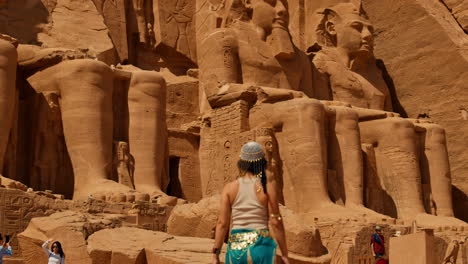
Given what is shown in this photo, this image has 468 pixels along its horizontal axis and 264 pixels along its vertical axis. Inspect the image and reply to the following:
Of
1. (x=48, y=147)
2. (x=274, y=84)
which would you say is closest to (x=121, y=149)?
(x=48, y=147)

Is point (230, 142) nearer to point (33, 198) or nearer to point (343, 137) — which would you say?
point (343, 137)

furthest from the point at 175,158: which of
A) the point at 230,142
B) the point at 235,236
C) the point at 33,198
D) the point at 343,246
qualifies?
the point at 235,236

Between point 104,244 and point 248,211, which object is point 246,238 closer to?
point 248,211

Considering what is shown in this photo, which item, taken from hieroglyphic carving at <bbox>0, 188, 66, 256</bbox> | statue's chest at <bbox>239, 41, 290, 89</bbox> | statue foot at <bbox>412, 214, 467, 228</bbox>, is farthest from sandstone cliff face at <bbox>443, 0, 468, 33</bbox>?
hieroglyphic carving at <bbox>0, 188, 66, 256</bbox>

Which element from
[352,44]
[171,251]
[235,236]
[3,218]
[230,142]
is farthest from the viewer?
[352,44]

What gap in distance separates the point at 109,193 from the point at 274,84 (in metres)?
4.52

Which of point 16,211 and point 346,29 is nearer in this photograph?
point 16,211

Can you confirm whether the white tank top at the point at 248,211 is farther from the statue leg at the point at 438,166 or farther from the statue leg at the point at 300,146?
the statue leg at the point at 438,166

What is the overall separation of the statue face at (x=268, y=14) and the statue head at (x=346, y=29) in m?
1.66

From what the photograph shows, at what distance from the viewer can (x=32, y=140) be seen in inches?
365

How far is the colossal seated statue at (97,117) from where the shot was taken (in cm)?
880

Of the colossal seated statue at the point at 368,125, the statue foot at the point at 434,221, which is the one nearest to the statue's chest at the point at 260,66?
the colossal seated statue at the point at 368,125

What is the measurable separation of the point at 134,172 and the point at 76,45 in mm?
2417

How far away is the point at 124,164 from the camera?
378 inches
